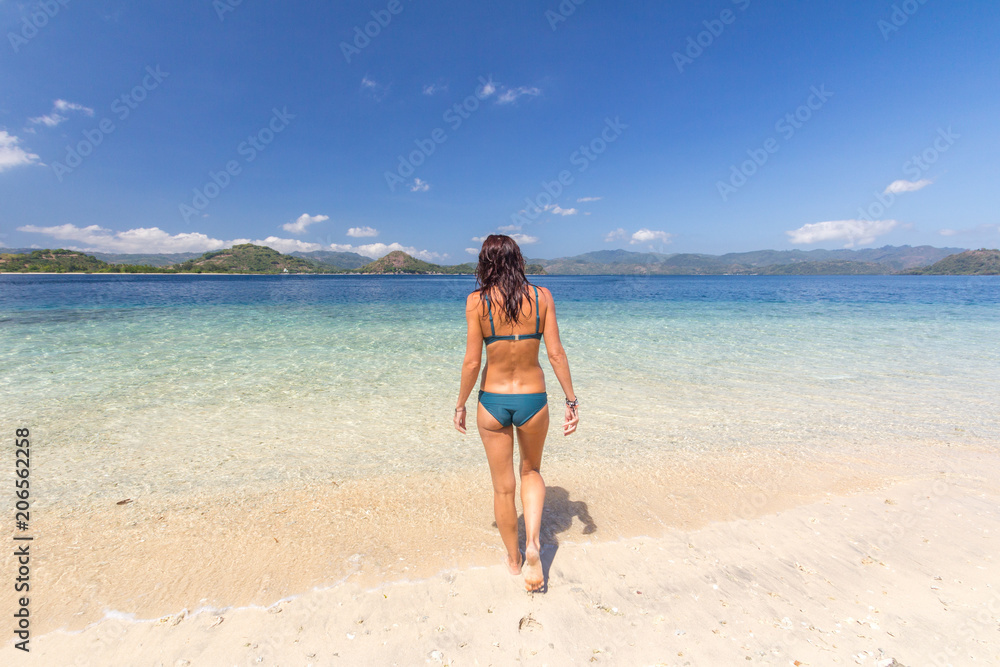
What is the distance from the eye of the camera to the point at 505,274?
113 inches

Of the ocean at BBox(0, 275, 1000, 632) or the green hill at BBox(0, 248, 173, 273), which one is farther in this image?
the green hill at BBox(0, 248, 173, 273)

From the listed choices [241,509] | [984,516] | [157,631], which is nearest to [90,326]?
[241,509]

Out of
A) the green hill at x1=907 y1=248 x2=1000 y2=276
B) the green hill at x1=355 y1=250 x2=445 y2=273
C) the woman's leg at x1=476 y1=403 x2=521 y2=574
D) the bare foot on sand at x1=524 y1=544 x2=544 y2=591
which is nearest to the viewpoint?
the bare foot on sand at x1=524 y1=544 x2=544 y2=591

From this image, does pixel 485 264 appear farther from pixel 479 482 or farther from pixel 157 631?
pixel 157 631

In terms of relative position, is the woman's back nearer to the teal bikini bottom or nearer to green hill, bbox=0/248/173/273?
the teal bikini bottom

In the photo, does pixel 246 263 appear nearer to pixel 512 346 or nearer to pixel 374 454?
pixel 374 454

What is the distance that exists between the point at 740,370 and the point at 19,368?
55.2 feet

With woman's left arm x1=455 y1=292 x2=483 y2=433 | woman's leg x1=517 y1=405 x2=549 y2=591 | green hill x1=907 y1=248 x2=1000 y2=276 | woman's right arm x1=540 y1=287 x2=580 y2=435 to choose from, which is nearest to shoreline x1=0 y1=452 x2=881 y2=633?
woman's leg x1=517 y1=405 x2=549 y2=591

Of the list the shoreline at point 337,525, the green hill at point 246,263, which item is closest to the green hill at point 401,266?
the green hill at point 246,263

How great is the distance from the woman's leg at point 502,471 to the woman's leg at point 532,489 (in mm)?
101

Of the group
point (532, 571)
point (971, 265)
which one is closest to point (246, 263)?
point (532, 571)

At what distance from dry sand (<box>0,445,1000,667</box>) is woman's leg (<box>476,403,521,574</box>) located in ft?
1.16

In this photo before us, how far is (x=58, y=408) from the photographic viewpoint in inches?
261

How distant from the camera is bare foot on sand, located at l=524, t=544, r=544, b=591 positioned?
9.36 ft
